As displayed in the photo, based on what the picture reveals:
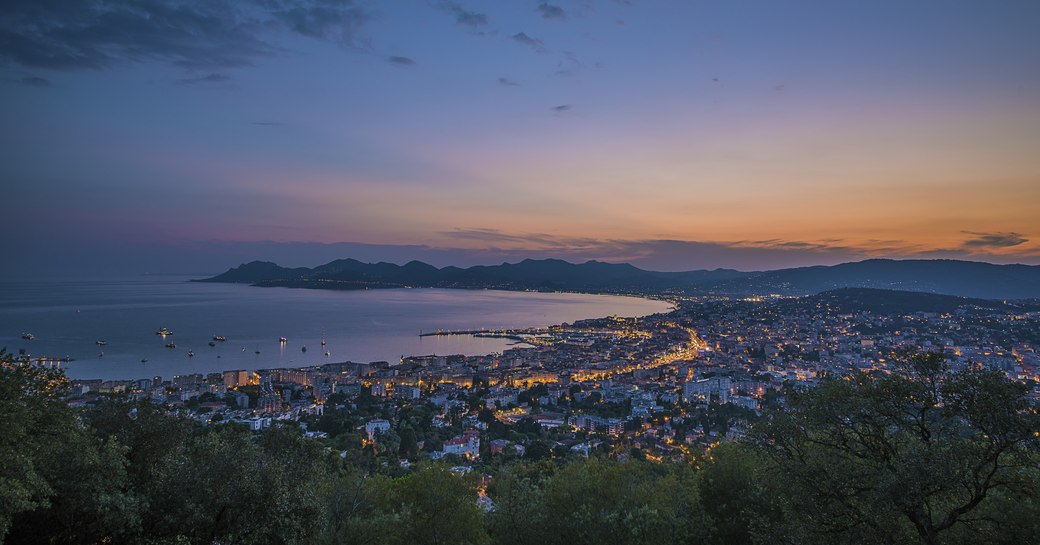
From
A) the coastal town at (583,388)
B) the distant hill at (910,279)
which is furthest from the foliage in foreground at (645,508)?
the distant hill at (910,279)

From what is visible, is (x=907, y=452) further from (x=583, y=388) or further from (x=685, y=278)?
(x=685, y=278)

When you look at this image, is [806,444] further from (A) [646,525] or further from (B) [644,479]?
(B) [644,479]

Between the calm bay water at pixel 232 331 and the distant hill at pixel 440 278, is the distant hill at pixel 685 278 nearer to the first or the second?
the distant hill at pixel 440 278

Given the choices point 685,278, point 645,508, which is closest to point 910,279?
point 685,278

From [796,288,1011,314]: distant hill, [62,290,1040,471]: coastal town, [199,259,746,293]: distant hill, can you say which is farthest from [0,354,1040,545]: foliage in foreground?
[199,259,746,293]: distant hill

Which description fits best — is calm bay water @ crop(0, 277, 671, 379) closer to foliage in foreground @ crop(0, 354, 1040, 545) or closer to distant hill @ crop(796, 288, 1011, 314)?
foliage in foreground @ crop(0, 354, 1040, 545)
